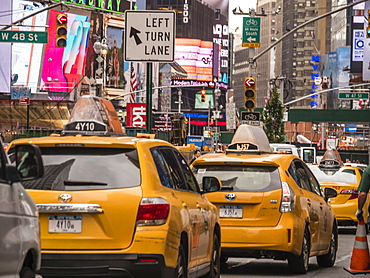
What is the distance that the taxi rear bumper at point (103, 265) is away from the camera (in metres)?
8.00

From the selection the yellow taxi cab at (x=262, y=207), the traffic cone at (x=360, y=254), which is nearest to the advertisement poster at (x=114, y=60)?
the yellow taxi cab at (x=262, y=207)

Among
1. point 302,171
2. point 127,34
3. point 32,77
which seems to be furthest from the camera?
point 32,77

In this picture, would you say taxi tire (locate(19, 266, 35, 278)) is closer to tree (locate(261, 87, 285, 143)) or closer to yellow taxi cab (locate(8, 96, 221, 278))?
yellow taxi cab (locate(8, 96, 221, 278))

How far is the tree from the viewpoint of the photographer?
274ft

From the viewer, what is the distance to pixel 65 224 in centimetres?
818

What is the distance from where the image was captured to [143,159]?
27.7 feet

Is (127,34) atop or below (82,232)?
atop

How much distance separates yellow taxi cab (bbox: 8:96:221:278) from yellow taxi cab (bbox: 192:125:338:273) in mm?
4088

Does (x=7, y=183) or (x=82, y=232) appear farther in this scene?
(x=82, y=232)

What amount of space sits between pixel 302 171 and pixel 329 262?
1.61 metres

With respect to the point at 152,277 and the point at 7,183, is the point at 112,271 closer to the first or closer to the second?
the point at 152,277

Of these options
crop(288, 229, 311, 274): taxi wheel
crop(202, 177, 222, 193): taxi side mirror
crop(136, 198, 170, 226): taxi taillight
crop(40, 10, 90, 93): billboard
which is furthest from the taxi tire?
crop(40, 10, 90, 93): billboard

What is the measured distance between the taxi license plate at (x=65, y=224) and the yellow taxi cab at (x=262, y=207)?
4894 mm

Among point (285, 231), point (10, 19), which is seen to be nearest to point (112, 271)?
point (285, 231)
